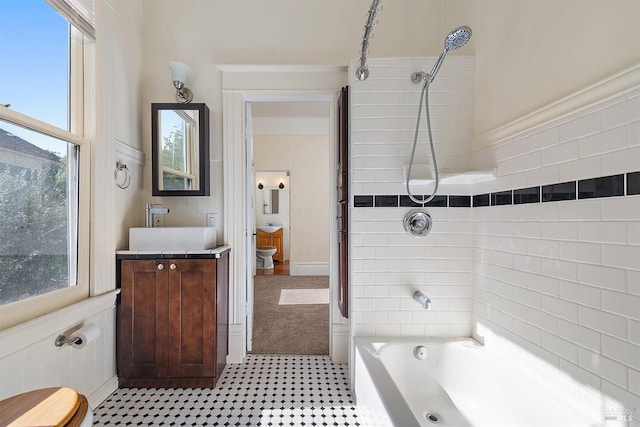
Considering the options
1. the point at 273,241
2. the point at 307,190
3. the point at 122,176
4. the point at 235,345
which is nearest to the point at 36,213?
the point at 122,176

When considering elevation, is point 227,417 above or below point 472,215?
below

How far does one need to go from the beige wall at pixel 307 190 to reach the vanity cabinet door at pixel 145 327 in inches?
126

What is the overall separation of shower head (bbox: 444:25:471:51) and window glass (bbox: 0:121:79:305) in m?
1.92

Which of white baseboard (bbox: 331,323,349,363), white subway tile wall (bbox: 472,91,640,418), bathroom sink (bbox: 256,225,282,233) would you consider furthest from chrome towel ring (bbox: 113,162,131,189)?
bathroom sink (bbox: 256,225,282,233)

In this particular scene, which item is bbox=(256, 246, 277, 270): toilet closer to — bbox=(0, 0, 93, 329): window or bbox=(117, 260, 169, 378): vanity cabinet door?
bbox=(117, 260, 169, 378): vanity cabinet door

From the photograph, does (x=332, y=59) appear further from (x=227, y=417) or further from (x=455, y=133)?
(x=227, y=417)

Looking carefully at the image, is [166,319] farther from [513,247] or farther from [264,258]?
[264,258]

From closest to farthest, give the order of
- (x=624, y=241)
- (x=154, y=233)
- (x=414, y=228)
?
1. (x=624, y=241)
2. (x=414, y=228)
3. (x=154, y=233)

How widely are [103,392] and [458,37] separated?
260 cm

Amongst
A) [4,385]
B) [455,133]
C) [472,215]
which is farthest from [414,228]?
[4,385]

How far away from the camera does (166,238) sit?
180 centimetres

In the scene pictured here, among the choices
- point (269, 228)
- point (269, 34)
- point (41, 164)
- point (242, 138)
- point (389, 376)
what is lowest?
point (389, 376)

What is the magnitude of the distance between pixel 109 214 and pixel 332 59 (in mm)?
1863

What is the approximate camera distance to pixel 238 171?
6.78 feet
